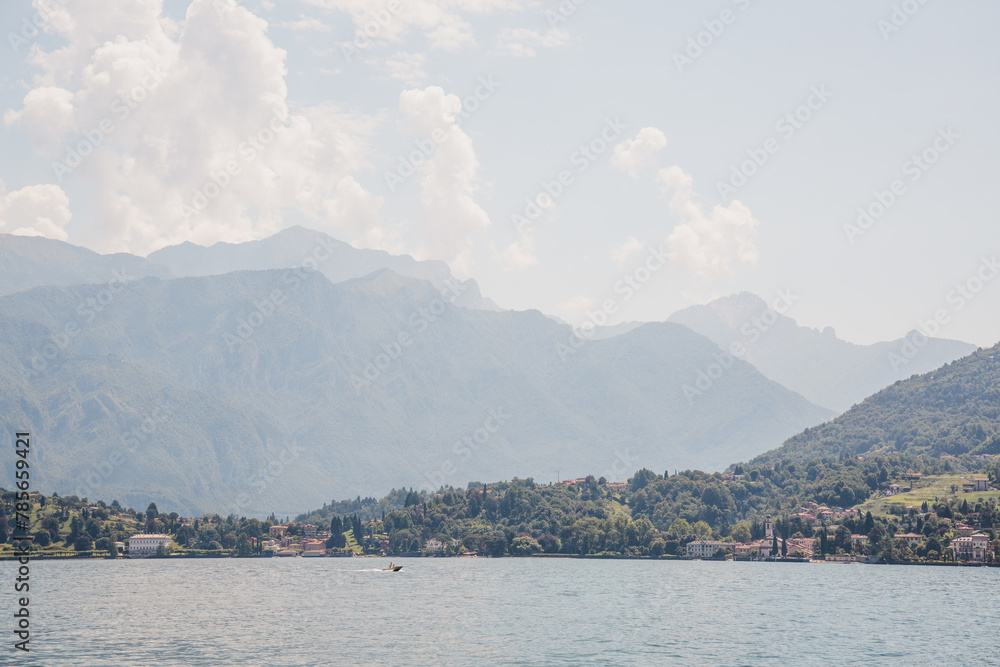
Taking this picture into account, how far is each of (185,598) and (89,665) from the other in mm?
67608

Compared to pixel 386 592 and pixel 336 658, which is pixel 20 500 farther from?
pixel 386 592

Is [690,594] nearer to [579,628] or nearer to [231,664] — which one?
[579,628]

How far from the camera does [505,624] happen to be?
121375 millimetres

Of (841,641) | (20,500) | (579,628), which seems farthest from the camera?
(579,628)

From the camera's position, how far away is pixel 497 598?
156m

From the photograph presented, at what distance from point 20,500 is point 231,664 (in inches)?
981

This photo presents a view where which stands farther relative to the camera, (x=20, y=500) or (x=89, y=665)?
(x=20, y=500)

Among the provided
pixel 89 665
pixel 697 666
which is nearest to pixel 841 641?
pixel 697 666

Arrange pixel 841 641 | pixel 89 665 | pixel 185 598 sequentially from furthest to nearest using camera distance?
pixel 185 598 → pixel 841 641 → pixel 89 665

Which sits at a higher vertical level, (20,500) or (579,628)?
(20,500)

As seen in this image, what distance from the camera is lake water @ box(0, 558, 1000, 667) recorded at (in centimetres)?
9731

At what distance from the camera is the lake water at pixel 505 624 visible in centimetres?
9731

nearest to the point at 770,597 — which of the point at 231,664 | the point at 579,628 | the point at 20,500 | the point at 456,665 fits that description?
the point at 579,628

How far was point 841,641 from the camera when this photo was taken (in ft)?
363
